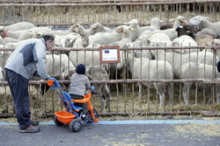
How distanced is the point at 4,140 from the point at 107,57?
2415 millimetres

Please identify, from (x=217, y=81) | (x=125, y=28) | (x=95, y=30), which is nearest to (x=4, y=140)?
(x=217, y=81)

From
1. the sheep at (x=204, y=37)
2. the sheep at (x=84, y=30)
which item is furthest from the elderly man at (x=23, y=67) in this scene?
the sheep at (x=204, y=37)

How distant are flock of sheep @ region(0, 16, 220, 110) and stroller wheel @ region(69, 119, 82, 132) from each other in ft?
4.23

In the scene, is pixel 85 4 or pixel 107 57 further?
pixel 85 4

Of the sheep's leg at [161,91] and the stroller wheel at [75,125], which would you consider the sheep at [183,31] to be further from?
the stroller wheel at [75,125]

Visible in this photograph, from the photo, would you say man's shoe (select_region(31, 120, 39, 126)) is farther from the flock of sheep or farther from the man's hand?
the flock of sheep

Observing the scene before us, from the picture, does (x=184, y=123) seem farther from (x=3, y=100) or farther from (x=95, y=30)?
(x=95, y=30)

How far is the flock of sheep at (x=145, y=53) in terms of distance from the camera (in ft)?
24.9

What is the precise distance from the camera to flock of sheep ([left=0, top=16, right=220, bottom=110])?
299 inches

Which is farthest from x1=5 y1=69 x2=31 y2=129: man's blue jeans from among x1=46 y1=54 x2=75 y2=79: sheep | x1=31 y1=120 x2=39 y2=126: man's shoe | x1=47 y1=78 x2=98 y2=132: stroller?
x1=46 y1=54 x2=75 y2=79: sheep

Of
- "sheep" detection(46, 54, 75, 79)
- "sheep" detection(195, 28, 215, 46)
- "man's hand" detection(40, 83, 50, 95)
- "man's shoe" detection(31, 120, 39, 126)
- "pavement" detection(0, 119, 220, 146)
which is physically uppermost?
"sheep" detection(195, 28, 215, 46)

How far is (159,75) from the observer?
299 inches

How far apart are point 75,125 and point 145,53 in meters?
3.69

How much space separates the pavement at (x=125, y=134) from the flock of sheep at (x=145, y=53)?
1.04 metres
